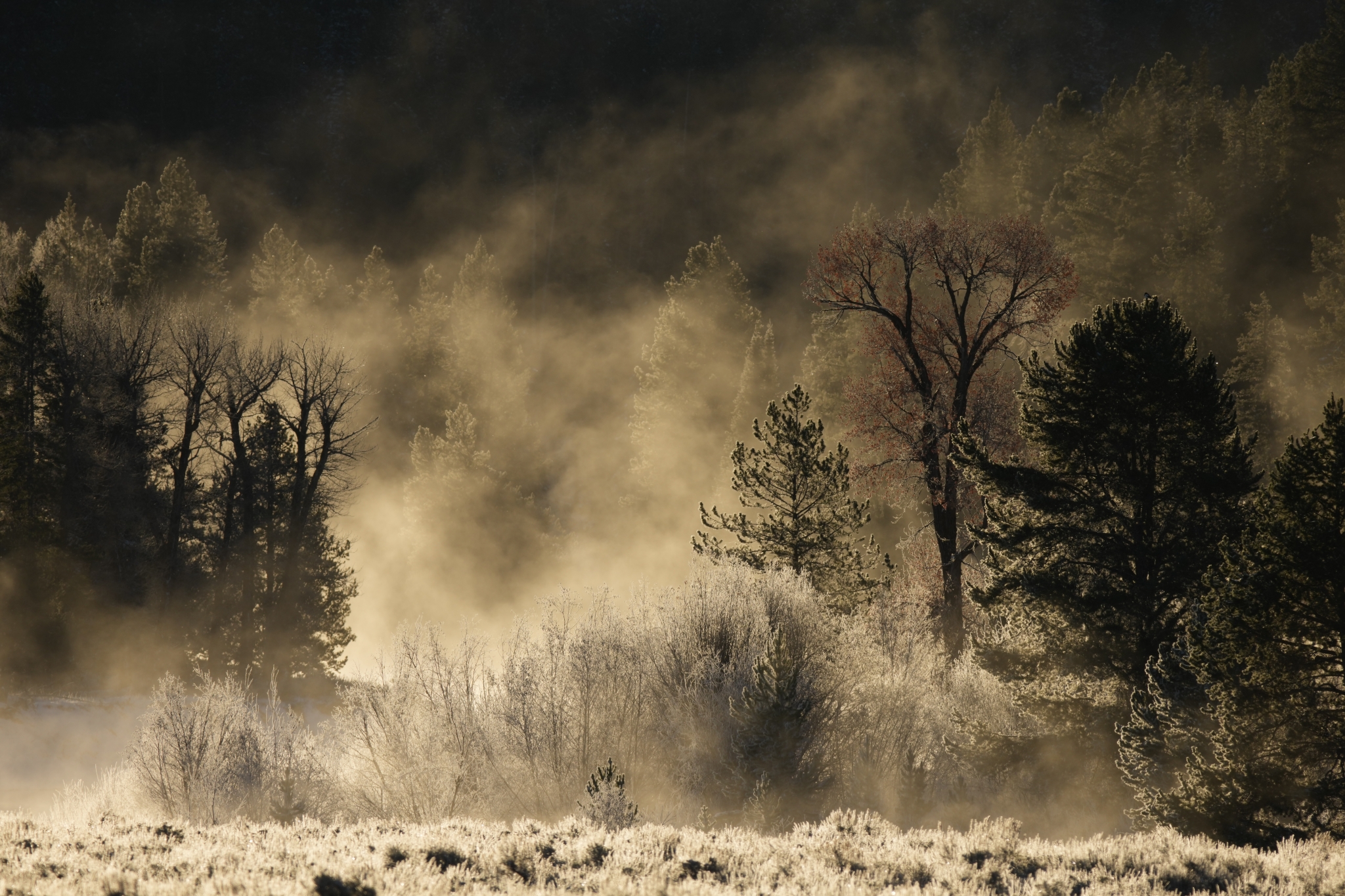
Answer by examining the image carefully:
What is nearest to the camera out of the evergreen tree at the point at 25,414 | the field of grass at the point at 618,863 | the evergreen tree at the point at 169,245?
the field of grass at the point at 618,863

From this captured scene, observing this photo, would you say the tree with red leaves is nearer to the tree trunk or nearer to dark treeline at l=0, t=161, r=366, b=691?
the tree trunk

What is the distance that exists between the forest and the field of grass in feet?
1.81

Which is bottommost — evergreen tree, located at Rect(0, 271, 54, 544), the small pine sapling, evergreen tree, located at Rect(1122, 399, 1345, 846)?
the small pine sapling

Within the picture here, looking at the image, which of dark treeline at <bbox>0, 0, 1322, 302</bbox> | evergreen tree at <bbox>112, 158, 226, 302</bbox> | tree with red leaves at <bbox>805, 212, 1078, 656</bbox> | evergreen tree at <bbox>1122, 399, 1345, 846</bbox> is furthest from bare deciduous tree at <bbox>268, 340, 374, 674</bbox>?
dark treeline at <bbox>0, 0, 1322, 302</bbox>

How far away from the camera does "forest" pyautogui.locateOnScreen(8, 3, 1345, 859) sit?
15.3 m

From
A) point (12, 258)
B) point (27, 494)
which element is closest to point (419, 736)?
point (27, 494)

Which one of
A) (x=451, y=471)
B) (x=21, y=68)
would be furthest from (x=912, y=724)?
(x=21, y=68)

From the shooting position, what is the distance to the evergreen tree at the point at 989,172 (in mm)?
51094

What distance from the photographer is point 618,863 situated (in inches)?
389

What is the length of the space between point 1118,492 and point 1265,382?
25.2 metres

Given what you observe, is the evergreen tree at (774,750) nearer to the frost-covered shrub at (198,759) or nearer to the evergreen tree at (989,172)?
the frost-covered shrub at (198,759)

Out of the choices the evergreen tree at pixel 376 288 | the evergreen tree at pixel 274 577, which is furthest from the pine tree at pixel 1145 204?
the evergreen tree at pixel 376 288

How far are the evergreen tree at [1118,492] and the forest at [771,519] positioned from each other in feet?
0.22

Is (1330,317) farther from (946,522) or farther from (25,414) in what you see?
(25,414)
